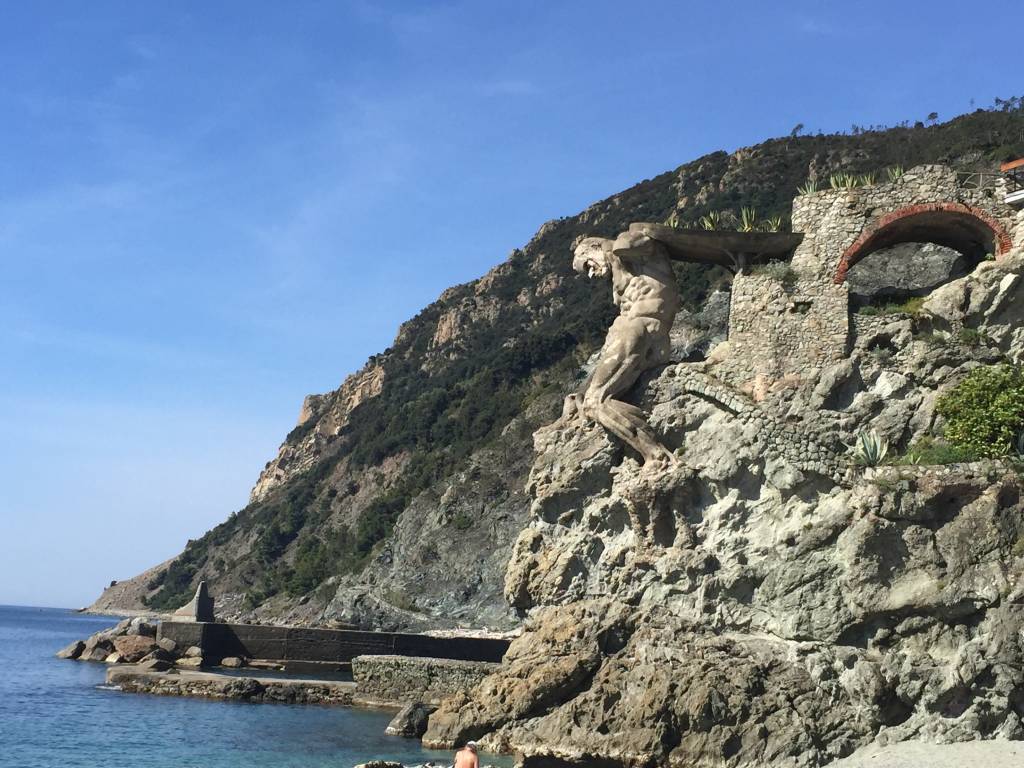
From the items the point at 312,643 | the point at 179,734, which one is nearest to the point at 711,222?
the point at 179,734

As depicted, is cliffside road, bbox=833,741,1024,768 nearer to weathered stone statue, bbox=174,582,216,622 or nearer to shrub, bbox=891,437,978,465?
shrub, bbox=891,437,978,465

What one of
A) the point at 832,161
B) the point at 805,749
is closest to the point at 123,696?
the point at 805,749

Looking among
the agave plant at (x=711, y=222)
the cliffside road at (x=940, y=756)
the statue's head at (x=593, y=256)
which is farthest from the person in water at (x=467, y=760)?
the agave plant at (x=711, y=222)

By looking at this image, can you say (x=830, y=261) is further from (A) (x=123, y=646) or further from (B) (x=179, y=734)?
(A) (x=123, y=646)

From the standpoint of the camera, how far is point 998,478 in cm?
1997

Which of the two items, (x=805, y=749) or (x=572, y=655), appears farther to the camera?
(x=572, y=655)

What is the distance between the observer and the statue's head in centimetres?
2589

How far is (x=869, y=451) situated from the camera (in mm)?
21125

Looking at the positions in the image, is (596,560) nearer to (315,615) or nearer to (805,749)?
(805,749)

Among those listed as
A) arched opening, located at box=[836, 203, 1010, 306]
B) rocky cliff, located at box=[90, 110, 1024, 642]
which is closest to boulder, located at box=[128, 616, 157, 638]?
rocky cliff, located at box=[90, 110, 1024, 642]

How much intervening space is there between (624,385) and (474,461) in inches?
2181

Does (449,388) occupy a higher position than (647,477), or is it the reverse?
(449,388)

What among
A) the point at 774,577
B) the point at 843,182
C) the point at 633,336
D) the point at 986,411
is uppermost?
the point at 843,182

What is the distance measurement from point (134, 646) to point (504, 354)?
5421 centimetres
